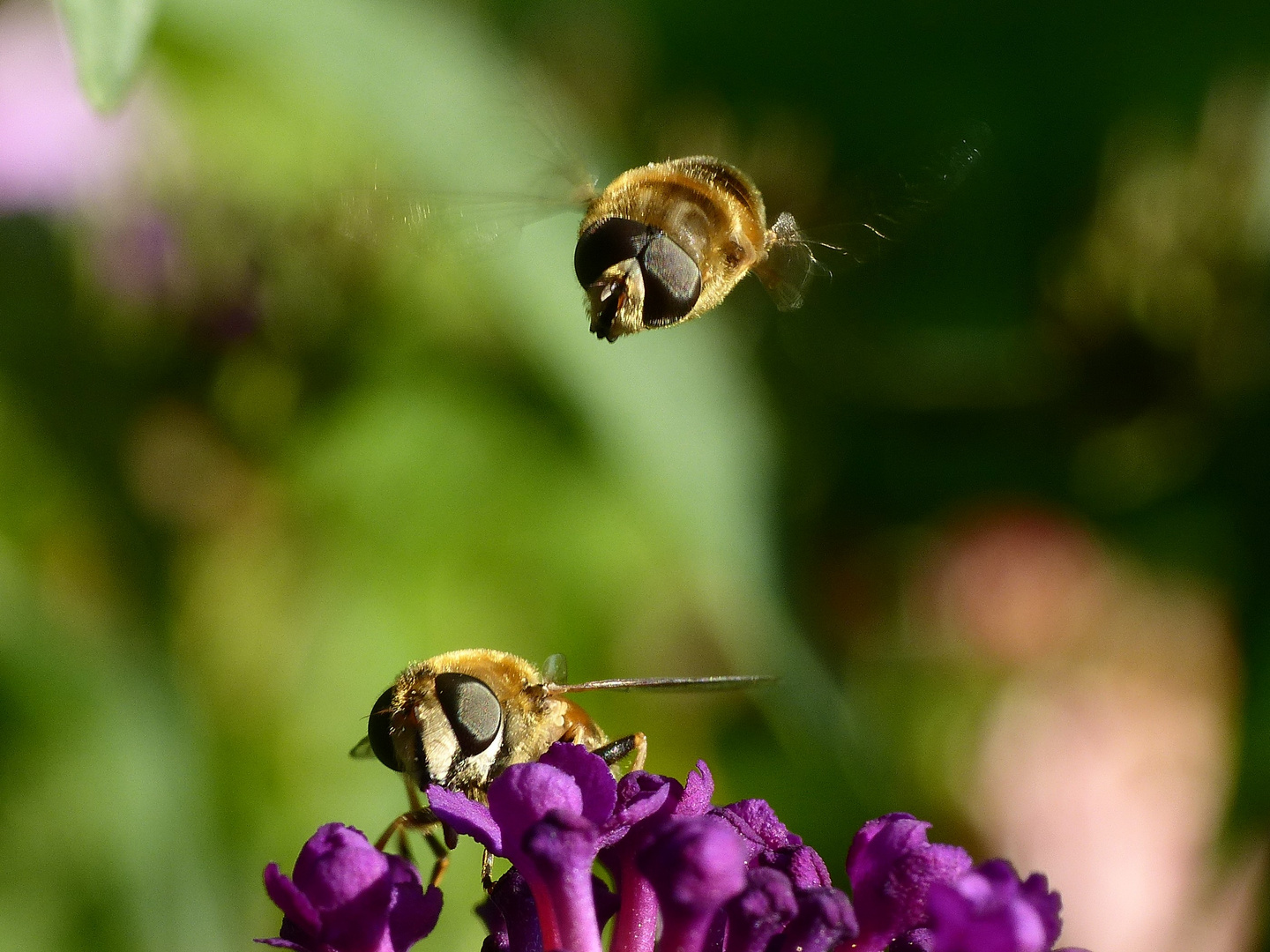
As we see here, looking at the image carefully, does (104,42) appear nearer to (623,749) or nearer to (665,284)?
(665,284)

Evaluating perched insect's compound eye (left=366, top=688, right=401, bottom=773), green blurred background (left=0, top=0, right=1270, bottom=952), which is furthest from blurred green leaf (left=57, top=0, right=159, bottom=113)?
green blurred background (left=0, top=0, right=1270, bottom=952)

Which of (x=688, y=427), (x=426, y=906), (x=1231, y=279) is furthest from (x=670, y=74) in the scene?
(x=426, y=906)

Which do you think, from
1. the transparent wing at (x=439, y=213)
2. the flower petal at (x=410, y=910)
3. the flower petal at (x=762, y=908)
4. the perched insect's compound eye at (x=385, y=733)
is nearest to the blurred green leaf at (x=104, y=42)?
the transparent wing at (x=439, y=213)

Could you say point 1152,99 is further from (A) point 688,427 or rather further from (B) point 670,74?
(A) point 688,427

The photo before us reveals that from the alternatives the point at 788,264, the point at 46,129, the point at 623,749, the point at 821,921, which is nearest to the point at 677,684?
the point at 623,749

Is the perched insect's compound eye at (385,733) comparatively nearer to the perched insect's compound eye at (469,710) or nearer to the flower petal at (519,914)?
the perched insect's compound eye at (469,710)

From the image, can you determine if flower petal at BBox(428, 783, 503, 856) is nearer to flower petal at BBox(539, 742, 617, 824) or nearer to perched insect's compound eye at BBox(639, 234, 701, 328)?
flower petal at BBox(539, 742, 617, 824)

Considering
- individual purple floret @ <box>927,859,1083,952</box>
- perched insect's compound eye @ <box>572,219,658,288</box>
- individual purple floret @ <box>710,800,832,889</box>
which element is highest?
perched insect's compound eye @ <box>572,219,658,288</box>
